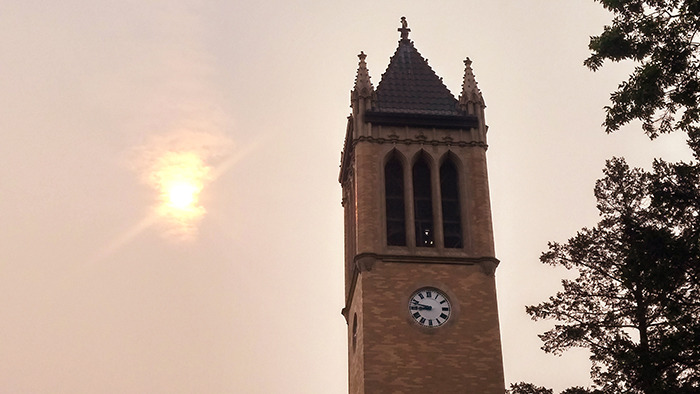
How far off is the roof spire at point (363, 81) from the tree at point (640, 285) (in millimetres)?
15887

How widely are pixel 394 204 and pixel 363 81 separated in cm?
556

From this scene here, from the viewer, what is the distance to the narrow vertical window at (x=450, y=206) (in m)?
42.4

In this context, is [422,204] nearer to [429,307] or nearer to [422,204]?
[422,204]

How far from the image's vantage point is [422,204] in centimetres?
4338

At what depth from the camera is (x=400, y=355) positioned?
127 ft

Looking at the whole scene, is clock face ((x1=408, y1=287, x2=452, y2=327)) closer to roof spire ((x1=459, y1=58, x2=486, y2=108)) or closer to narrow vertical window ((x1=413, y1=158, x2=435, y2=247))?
narrow vertical window ((x1=413, y1=158, x2=435, y2=247))

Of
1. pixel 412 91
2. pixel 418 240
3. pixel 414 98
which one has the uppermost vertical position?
pixel 412 91

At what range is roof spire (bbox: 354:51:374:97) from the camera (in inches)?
1751

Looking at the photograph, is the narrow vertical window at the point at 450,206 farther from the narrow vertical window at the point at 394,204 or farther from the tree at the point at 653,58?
the tree at the point at 653,58

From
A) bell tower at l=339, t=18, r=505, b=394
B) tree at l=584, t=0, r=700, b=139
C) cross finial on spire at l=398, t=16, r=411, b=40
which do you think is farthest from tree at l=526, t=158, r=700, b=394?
cross finial on spire at l=398, t=16, r=411, b=40

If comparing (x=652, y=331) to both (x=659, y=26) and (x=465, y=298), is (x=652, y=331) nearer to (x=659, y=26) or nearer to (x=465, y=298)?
(x=659, y=26)

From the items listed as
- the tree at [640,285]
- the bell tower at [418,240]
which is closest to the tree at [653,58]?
the tree at [640,285]

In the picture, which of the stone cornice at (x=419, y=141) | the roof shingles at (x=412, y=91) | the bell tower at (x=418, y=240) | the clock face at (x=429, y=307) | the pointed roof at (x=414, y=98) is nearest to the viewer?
the bell tower at (x=418, y=240)

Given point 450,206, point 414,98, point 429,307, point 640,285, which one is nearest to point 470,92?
point 414,98
